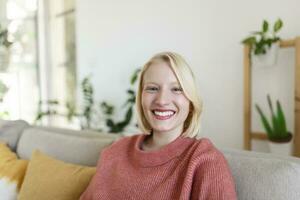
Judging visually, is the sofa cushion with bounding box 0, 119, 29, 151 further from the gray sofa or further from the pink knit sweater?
the pink knit sweater

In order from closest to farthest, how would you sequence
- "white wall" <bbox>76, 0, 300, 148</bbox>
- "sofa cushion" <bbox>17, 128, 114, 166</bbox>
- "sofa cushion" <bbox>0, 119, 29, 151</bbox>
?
"sofa cushion" <bbox>17, 128, 114, 166</bbox>
"sofa cushion" <bbox>0, 119, 29, 151</bbox>
"white wall" <bbox>76, 0, 300, 148</bbox>

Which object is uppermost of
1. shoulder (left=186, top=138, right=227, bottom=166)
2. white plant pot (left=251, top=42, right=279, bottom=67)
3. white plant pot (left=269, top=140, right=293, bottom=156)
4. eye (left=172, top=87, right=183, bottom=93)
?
white plant pot (left=251, top=42, right=279, bottom=67)

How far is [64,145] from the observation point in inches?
62.8

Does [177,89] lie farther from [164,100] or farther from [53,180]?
[53,180]

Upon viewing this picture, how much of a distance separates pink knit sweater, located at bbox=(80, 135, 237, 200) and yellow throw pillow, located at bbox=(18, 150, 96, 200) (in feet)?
0.43

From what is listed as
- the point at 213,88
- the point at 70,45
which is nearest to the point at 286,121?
the point at 213,88

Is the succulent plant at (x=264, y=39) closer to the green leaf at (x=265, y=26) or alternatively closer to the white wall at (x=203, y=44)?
the green leaf at (x=265, y=26)

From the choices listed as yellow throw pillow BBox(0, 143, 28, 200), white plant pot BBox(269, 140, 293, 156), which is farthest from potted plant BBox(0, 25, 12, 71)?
white plant pot BBox(269, 140, 293, 156)

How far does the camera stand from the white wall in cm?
228

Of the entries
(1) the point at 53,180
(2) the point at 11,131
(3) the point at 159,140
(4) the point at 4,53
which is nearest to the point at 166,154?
(3) the point at 159,140

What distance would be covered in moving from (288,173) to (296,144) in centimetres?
129

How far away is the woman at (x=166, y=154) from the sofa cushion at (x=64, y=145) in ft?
0.86

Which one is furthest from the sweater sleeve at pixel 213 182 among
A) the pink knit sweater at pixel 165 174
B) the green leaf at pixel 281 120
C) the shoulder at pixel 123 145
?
the green leaf at pixel 281 120

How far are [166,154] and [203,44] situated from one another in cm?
168
